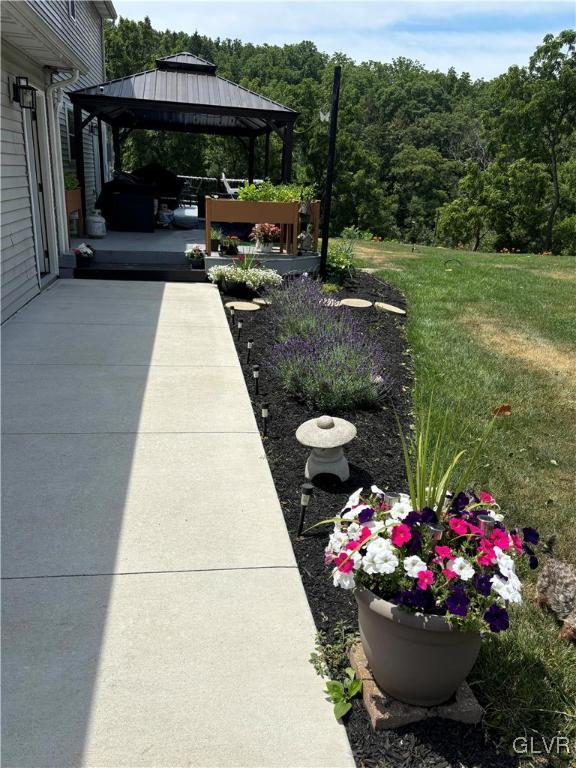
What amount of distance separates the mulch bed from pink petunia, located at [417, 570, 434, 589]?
597 millimetres

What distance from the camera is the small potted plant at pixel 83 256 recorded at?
9.17 metres

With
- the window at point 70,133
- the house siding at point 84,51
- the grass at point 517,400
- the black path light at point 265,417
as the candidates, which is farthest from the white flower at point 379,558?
the window at point 70,133

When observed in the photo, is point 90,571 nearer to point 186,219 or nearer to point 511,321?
point 511,321

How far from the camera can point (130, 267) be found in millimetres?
9719

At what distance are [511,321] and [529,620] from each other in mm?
5928

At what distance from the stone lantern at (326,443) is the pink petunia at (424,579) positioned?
5.19 ft

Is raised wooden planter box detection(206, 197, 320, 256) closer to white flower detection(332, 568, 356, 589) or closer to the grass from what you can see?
the grass

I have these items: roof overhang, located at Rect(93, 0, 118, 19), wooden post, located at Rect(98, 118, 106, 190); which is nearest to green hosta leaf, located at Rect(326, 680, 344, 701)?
wooden post, located at Rect(98, 118, 106, 190)

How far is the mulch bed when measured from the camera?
203 centimetres

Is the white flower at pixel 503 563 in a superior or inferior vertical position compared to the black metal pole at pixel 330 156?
inferior

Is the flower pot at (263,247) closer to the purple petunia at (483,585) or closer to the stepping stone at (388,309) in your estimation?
the stepping stone at (388,309)

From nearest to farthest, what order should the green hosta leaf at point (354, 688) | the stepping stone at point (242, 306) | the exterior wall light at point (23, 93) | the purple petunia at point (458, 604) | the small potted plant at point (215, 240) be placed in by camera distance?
the purple petunia at point (458, 604) → the green hosta leaf at point (354, 688) → the exterior wall light at point (23, 93) → the stepping stone at point (242, 306) → the small potted plant at point (215, 240)

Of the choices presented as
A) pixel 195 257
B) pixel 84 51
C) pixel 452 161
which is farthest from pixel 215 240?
pixel 452 161

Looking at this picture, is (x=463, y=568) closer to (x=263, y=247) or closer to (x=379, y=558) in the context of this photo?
(x=379, y=558)
